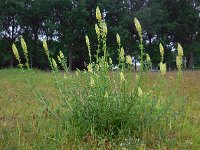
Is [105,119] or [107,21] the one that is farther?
[107,21]

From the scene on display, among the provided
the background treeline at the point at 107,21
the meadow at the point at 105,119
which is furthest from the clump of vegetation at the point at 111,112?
the background treeline at the point at 107,21

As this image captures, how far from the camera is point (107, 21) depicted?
37469 millimetres

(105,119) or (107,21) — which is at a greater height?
(107,21)

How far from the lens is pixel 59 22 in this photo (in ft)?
→ 124

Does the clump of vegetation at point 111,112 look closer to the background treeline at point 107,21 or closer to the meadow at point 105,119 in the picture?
the meadow at point 105,119

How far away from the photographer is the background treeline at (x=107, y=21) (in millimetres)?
35750

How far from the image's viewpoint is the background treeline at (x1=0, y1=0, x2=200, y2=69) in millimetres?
35750

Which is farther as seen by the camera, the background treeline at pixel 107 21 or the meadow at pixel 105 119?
the background treeline at pixel 107 21

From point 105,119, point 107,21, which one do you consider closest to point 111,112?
point 105,119

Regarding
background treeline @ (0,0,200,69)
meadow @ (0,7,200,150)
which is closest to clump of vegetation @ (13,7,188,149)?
meadow @ (0,7,200,150)

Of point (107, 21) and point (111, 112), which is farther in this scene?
point (107, 21)

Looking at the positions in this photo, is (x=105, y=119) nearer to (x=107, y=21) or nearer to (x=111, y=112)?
(x=111, y=112)

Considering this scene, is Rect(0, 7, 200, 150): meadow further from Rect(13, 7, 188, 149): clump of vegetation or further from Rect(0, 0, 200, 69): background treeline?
Rect(0, 0, 200, 69): background treeline

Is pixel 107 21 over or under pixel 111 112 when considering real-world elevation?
over
